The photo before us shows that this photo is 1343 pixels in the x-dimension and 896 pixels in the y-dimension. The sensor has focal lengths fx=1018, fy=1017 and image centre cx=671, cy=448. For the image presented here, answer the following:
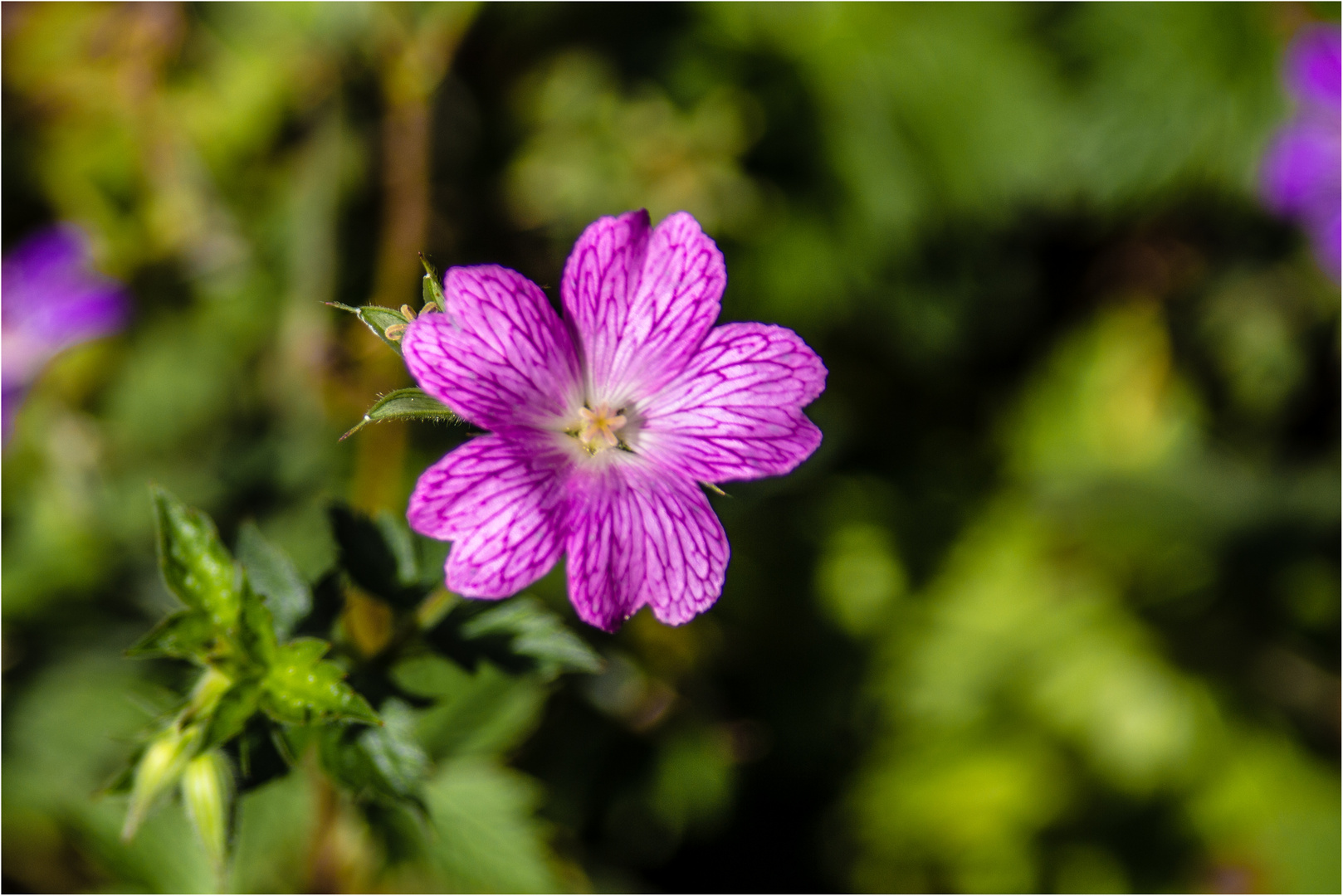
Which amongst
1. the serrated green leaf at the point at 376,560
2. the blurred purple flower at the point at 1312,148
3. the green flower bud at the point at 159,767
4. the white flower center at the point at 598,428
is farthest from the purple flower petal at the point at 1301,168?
the green flower bud at the point at 159,767

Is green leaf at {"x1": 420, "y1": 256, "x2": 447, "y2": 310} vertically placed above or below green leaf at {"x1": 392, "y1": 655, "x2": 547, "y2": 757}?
above

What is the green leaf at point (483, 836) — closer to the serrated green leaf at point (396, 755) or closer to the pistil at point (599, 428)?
the serrated green leaf at point (396, 755)

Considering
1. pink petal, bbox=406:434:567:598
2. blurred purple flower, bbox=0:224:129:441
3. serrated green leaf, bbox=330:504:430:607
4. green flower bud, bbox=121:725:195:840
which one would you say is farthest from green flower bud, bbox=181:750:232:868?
blurred purple flower, bbox=0:224:129:441

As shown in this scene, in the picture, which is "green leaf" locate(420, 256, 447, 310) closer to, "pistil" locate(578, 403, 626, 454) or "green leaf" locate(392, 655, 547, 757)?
"pistil" locate(578, 403, 626, 454)

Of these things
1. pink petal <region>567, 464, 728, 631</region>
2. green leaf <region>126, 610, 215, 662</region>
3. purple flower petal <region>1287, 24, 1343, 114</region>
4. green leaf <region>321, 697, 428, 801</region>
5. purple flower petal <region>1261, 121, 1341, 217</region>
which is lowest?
green leaf <region>321, 697, 428, 801</region>

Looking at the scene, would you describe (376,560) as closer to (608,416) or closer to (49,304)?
(608,416)

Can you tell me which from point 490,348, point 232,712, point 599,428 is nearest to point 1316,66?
point 599,428

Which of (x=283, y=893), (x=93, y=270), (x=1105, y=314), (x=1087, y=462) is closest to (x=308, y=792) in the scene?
(x=283, y=893)
